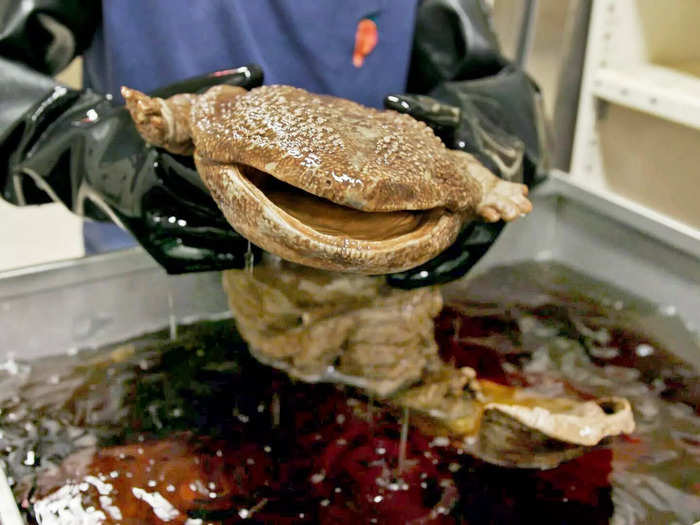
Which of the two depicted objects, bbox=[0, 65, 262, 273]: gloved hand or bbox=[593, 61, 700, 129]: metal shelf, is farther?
bbox=[593, 61, 700, 129]: metal shelf

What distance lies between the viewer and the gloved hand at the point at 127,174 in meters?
0.84

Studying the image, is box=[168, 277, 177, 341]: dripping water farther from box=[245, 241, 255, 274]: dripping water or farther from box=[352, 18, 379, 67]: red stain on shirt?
box=[352, 18, 379, 67]: red stain on shirt

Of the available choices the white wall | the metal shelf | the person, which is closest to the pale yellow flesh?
the person

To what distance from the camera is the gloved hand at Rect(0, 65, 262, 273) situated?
2.75 feet

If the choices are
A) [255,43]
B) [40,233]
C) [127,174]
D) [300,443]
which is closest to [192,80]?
[127,174]

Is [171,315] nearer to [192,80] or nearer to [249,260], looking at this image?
[249,260]

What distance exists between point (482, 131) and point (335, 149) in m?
0.44

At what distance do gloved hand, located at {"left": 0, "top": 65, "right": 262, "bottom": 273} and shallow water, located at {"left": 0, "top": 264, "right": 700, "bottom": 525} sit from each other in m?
0.19

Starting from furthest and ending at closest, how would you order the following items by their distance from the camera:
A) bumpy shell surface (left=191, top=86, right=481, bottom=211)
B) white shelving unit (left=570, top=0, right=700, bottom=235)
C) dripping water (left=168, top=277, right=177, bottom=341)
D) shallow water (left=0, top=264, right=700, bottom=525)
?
1. white shelving unit (left=570, top=0, right=700, bottom=235)
2. dripping water (left=168, top=277, right=177, bottom=341)
3. shallow water (left=0, top=264, right=700, bottom=525)
4. bumpy shell surface (left=191, top=86, right=481, bottom=211)

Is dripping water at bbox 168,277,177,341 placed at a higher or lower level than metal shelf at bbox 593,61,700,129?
lower

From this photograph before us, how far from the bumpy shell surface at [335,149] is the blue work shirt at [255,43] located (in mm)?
421

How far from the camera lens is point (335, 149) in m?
0.57

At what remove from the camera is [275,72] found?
3.74 feet

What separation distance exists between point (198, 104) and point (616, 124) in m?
1.23
